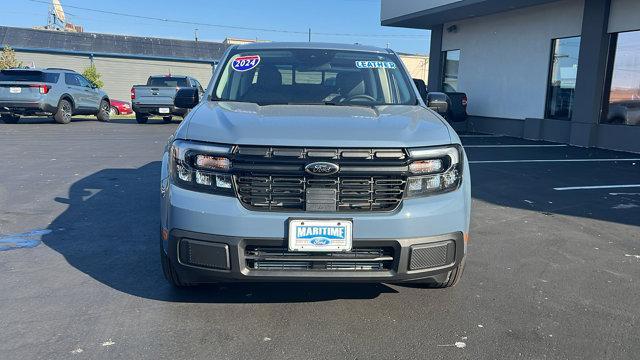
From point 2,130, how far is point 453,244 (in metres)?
15.4

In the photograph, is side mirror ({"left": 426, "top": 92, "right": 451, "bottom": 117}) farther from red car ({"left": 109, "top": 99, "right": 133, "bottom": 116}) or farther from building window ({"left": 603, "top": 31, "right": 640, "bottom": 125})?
red car ({"left": 109, "top": 99, "right": 133, "bottom": 116})

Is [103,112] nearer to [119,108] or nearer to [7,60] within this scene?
[119,108]

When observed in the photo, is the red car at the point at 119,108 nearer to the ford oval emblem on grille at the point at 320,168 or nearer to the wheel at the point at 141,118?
the wheel at the point at 141,118

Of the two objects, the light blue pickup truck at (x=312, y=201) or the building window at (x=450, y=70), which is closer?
the light blue pickup truck at (x=312, y=201)

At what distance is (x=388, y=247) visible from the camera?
297 centimetres

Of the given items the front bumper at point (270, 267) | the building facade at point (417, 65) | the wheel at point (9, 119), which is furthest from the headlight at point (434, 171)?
the building facade at point (417, 65)

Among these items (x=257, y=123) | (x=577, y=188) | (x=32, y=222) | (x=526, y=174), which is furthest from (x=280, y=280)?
(x=526, y=174)

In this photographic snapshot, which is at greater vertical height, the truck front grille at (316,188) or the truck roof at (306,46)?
the truck roof at (306,46)

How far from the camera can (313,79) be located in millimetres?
4363

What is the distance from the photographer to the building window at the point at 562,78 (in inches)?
539

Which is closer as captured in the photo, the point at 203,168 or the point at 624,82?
the point at 203,168

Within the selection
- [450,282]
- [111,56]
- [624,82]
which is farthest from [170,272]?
[111,56]

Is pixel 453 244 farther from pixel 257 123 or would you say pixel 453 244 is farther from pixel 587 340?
pixel 257 123

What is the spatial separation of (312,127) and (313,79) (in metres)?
1.40
